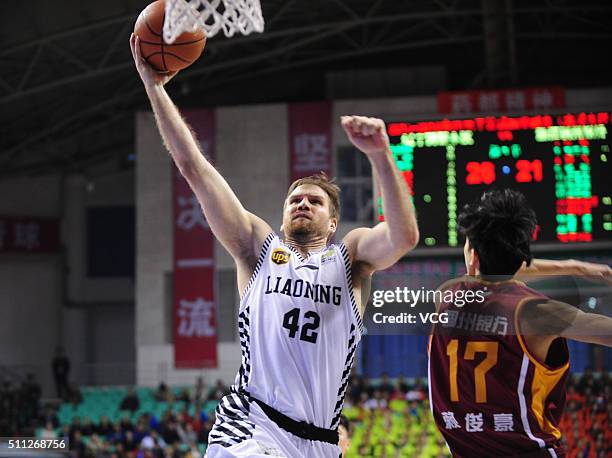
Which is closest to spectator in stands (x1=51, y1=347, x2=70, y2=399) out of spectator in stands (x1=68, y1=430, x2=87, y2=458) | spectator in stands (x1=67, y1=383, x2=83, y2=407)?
spectator in stands (x1=67, y1=383, x2=83, y2=407)

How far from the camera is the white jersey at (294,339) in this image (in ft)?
13.5

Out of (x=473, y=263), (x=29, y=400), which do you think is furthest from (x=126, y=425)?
(x=473, y=263)

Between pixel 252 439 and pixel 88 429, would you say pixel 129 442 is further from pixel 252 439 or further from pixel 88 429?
pixel 252 439

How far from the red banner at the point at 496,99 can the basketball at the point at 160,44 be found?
40.7ft

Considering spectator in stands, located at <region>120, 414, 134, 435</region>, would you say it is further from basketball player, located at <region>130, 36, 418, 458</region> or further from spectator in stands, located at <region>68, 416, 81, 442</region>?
basketball player, located at <region>130, 36, 418, 458</region>

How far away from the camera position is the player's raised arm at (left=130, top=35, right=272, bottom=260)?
4180mm

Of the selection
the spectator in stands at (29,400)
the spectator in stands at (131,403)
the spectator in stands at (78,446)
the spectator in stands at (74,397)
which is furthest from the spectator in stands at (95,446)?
the spectator in stands at (74,397)

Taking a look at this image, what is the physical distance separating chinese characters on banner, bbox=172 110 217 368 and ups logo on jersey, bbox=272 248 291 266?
60.0 feet

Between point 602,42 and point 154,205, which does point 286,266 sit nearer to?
point 154,205

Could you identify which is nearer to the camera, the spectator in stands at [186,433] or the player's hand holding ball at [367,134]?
the player's hand holding ball at [367,134]

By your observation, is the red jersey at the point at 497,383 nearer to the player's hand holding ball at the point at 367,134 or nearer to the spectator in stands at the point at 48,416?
the player's hand holding ball at the point at 367,134

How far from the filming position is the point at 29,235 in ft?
91.6

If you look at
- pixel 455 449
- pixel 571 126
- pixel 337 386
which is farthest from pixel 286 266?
pixel 571 126

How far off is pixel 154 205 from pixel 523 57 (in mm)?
10800
